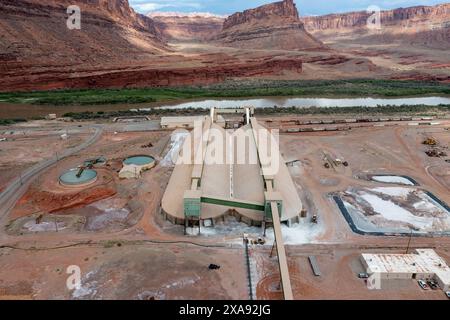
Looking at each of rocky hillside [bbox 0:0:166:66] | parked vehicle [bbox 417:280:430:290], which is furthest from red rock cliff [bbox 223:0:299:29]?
parked vehicle [bbox 417:280:430:290]

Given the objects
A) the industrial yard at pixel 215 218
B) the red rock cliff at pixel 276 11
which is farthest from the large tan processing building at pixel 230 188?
the red rock cliff at pixel 276 11

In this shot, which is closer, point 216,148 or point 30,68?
point 216,148

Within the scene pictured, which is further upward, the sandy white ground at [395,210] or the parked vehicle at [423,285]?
the sandy white ground at [395,210]

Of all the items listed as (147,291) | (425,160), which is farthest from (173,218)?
(425,160)

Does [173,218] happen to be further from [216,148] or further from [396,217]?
[396,217]

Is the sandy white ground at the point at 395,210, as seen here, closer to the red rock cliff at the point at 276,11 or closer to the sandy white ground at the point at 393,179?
the sandy white ground at the point at 393,179
